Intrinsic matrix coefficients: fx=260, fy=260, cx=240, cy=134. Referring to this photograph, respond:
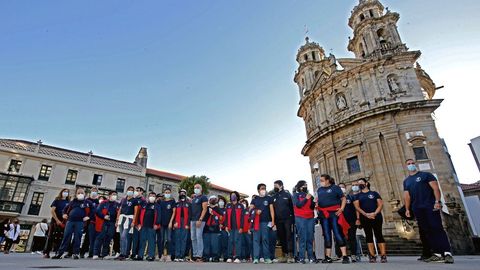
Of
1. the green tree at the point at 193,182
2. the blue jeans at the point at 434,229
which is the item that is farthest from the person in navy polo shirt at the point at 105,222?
the green tree at the point at 193,182

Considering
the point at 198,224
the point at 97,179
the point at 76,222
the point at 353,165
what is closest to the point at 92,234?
the point at 76,222

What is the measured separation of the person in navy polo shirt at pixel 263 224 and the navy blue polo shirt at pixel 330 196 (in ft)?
4.12

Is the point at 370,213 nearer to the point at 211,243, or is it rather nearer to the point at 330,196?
the point at 330,196

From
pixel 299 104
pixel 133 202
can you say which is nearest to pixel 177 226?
pixel 133 202

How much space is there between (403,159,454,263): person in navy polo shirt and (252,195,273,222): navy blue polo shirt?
3.27 metres

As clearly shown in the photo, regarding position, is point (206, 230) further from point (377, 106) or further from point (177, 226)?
point (377, 106)

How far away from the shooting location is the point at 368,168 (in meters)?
20.2

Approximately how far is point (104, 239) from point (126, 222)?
1.00 meters

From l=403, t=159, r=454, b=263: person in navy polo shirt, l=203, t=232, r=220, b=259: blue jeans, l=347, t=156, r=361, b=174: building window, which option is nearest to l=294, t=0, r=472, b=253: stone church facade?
l=347, t=156, r=361, b=174: building window

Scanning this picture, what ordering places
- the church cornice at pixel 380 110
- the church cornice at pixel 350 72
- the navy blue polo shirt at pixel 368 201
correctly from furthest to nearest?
the church cornice at pixel 350 72
the church cornice at pixel 380 110
the navy blue polo shirt at pixel 368 201

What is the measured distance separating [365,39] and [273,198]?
24690 millimetres

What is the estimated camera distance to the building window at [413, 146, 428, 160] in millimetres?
18859

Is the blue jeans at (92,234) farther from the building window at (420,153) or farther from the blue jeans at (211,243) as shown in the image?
the building window at (420,153)

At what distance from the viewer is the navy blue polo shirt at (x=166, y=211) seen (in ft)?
25.7
